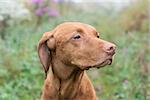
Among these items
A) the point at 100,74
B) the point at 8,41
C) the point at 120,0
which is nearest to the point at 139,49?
the point at 100,74

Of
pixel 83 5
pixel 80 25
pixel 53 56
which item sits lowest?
pixel 83 5

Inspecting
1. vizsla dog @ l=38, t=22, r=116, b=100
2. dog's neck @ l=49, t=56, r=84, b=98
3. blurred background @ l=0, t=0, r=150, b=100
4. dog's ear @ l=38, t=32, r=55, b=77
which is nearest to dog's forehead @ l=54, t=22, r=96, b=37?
vizsla dog @ l=38, t=22, r=116, b=100

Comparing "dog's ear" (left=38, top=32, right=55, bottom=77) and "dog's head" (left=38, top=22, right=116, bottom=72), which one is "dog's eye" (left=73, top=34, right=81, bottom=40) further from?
"dog's ear" (left=38, top=32, right=55, bottom=77)

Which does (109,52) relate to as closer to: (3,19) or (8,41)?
(8,41)

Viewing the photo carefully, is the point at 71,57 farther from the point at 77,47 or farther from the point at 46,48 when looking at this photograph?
the point at 46,48

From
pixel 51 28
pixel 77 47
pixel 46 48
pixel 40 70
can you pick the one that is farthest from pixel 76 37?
pixel 51 28

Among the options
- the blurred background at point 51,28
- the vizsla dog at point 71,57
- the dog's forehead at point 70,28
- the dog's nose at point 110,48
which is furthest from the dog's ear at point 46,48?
the blurred background at point 51,28

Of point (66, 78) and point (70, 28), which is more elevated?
point (70, 28)

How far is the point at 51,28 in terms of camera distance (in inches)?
419

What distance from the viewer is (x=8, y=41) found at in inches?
364

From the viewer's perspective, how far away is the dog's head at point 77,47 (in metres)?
4.71

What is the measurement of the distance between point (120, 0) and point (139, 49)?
7041mm

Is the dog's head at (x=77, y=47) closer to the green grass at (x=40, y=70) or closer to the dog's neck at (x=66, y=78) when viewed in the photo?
the dog's neck at (x=66, y=78)

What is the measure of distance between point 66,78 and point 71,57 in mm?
317
